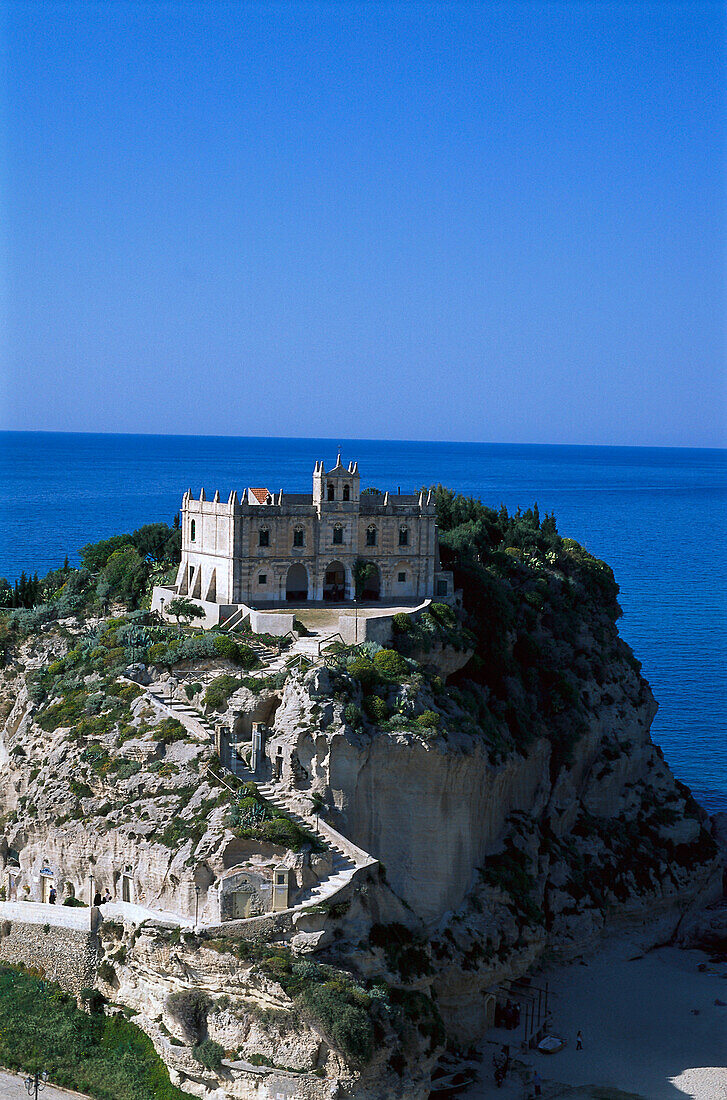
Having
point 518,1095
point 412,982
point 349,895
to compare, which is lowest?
point 518,1095

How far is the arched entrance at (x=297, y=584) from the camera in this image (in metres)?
60.5

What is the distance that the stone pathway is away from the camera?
4134 centimetres

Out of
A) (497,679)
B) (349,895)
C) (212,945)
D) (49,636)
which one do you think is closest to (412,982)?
(349,895)

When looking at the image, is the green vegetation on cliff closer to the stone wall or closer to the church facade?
the church facade

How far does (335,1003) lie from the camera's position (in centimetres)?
4103

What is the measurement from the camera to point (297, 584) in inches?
2398

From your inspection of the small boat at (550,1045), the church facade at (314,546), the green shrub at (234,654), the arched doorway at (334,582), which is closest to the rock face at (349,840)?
the green shrub at (234,654)

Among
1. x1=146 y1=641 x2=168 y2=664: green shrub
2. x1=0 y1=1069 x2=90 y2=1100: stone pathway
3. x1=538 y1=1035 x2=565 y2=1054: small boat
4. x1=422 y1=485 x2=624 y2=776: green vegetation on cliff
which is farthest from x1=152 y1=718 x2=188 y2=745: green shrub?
x1=538 y1=1035 x2=565 y2=1054: small boat

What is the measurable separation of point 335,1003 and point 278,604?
2169 cm

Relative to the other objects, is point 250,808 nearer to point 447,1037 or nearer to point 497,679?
point 447,1037

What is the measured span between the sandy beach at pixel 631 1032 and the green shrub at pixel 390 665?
13.7 metres

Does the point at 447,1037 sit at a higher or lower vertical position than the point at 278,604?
lower

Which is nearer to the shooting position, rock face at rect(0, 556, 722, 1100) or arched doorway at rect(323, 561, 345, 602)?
rock face at rect(0, 556, 722, 1100)

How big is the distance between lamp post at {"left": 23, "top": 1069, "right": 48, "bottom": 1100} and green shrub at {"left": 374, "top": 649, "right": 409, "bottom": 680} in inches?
715
